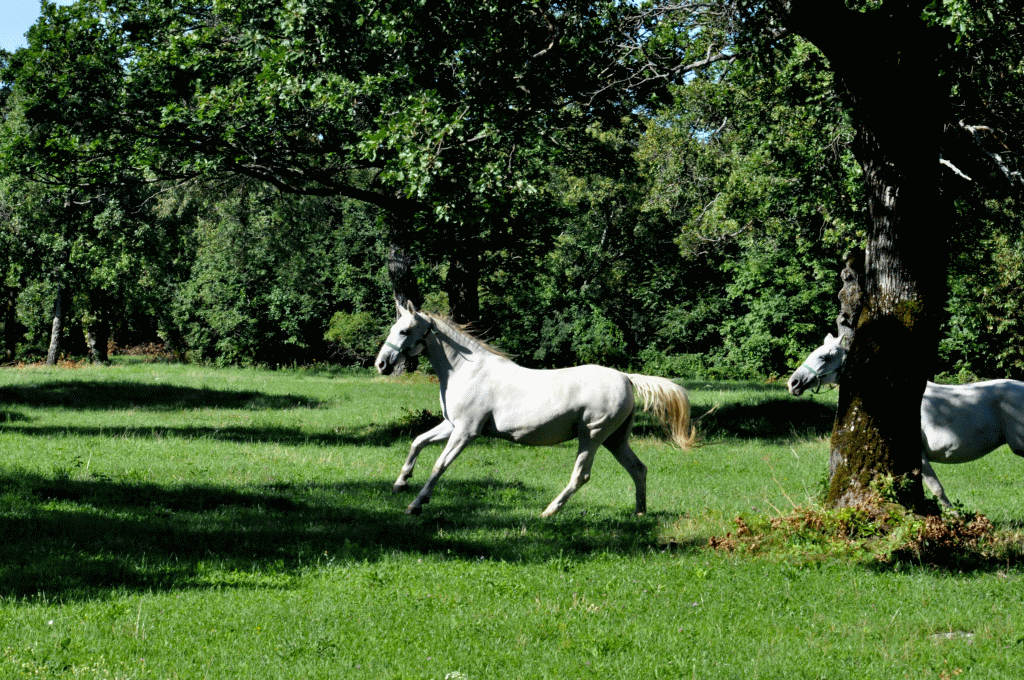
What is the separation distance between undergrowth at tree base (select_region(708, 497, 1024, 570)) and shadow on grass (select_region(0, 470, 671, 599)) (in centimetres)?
128

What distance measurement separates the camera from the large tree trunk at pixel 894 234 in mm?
9508

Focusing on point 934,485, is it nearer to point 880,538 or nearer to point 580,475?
point 880,538

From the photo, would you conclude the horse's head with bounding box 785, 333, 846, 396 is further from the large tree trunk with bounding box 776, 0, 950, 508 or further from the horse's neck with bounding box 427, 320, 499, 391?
the horse's neck with bounding box 427, 320, 499, 391

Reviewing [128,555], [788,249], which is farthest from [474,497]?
[788,249]

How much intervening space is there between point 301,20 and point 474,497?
27.0ft

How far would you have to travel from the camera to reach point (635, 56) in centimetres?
1922

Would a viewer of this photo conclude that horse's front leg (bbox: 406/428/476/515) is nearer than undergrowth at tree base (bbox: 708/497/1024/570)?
No

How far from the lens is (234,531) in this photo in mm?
9875

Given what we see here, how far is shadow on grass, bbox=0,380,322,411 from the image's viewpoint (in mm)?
24047

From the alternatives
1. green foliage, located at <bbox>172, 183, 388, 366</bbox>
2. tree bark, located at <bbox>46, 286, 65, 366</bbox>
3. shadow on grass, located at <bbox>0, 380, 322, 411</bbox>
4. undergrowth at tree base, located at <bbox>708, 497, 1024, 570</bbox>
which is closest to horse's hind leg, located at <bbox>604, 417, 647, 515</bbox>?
undergrowth at tree base, located at <bbox>708, 497, 1024, 570</bbox>

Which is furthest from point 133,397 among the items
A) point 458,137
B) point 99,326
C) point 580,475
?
point 99,326

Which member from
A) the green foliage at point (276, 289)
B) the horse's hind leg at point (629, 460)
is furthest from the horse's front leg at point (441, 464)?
the green foliage at point (276, 289)

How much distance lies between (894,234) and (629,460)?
4.20 metres

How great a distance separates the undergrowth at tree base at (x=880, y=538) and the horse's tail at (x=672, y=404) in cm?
193
